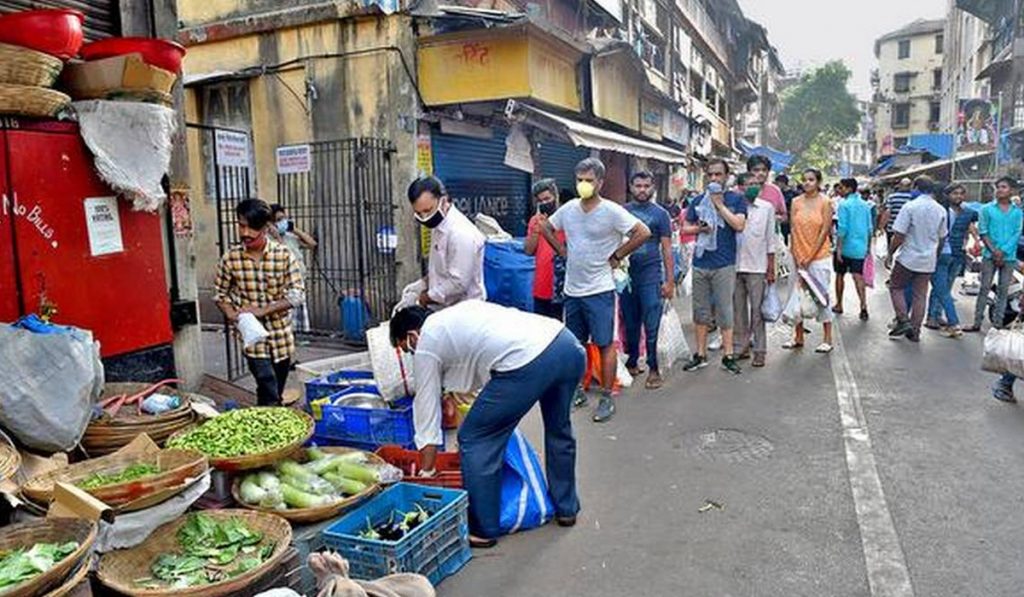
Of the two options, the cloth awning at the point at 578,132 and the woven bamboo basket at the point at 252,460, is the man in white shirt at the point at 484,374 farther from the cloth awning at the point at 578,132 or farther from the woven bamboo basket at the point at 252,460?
Result: the cloth awning at the point at 578,132

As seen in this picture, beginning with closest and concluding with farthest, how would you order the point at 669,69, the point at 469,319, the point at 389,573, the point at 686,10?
the point at 389,573
the point at 469,319
the point at 669,69
the point at 686,10

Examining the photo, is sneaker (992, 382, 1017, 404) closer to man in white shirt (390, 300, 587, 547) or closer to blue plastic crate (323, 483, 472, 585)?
man in white shirt (390, 300, 587, 547)

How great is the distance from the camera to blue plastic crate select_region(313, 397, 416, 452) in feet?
14.7

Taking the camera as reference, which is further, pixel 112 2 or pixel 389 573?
pixel 112 2

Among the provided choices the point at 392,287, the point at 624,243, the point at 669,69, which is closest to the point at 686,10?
the point at 669,69

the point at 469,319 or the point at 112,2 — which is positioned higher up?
the point at 112,2

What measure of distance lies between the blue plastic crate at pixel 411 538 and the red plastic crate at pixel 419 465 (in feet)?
Answer: 0.64

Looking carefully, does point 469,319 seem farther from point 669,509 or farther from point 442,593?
point 669,509

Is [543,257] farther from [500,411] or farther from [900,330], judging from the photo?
[900,330]

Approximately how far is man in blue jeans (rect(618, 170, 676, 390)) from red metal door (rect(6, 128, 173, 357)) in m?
3.95

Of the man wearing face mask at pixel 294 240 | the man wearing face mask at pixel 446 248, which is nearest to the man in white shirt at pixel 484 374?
the man wearing face mask at pixel 446 248

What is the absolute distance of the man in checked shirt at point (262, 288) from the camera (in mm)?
4789

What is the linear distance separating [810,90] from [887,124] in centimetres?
1609

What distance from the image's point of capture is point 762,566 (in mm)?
3486
